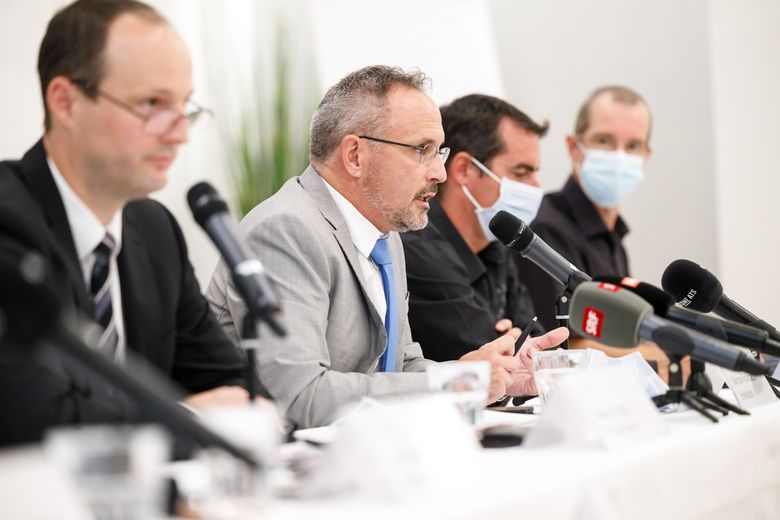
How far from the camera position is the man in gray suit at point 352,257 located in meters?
1.97

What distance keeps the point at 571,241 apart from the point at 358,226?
147 cm

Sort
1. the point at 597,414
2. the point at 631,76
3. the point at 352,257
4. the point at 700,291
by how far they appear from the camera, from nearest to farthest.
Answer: the point at 597,414
the point at 700,291
the point at 352,257
the point at 631,76

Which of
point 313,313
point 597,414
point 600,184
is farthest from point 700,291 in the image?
point 600,184

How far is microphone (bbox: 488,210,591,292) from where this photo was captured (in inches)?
73.4

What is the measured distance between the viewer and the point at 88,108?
1587mm

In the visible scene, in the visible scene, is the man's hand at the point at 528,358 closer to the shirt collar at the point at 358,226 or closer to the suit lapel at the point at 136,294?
the shirt collar at the point at 358,226

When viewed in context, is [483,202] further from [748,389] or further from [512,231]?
[748,389]

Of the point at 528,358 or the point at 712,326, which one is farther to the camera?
the point at 528,358

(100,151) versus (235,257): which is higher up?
(100,151)

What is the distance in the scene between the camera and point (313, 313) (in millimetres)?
2059

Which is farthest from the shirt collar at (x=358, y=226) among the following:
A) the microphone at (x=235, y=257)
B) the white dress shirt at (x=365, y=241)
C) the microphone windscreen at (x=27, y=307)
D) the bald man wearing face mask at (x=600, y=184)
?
the microphone windscreen at (x=27, y=307)

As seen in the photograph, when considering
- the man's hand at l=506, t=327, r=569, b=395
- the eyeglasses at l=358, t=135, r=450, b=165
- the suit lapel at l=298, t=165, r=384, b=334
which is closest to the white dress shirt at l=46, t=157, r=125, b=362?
the suit lapel at l=298, t=165, r=384, b=334

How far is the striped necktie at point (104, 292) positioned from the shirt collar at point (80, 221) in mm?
23

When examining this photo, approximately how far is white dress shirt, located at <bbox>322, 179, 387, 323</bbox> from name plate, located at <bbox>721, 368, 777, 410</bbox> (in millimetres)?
847
